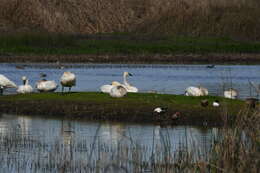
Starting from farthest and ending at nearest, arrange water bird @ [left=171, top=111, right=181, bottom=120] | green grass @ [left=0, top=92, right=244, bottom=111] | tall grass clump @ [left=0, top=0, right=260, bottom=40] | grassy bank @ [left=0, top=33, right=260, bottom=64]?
tall grass clump @ [left=0, top=0, right=260, bottom=40], grassy bank @ [left=0, top=33, right=260, bottom=64], green grass @ [left=0, top=92, right=244, bottom=111], water bird @ [left=171, top=111, right=181, bottom=120]

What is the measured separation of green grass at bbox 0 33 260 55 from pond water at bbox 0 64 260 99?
16.4 ft

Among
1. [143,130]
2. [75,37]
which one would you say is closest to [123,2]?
[75,37]

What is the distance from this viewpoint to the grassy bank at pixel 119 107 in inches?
786

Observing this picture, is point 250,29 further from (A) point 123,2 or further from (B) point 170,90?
(B) point 170,90

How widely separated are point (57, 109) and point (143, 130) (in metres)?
3.32

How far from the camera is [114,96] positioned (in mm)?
21750

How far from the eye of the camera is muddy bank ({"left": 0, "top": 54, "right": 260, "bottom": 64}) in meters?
46.2

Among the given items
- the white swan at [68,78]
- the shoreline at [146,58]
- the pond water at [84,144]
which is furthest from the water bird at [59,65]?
the pond water at [84,144]

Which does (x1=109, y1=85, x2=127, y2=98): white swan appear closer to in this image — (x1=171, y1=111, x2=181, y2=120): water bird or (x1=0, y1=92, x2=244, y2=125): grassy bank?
(x1=0, y1=92, x2=244, y2=125): grassy bank

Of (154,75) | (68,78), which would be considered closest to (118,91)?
(68,78)

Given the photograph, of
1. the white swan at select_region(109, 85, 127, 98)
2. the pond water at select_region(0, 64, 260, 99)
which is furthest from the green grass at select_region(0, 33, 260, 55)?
the white swan at select_region(109, 85, 127, 98)

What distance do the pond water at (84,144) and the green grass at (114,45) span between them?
28.0 m

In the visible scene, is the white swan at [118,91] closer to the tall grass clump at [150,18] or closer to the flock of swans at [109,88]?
the flock of swans at [109,88]

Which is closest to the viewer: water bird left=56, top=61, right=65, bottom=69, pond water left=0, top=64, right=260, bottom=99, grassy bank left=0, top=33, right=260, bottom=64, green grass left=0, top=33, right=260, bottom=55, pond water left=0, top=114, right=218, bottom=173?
pond water left=0, top=114, right=218, bottom=173
